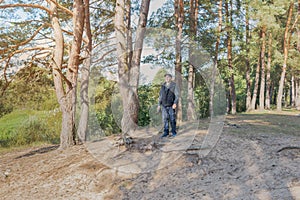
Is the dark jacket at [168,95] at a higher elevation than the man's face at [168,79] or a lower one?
lower

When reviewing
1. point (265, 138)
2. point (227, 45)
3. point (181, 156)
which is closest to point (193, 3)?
point (227, 45)

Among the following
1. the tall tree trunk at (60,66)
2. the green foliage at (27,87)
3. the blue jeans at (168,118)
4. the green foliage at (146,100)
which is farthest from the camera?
the green foliage at (27,87)

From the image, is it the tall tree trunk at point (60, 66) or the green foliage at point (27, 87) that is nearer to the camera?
the tall tree trunk at point (60, 66)

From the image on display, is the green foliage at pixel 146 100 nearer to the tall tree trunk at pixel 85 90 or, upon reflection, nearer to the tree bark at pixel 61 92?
the tall tree trunk at pixel 85 90

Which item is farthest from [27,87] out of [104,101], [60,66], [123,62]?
[104,101]

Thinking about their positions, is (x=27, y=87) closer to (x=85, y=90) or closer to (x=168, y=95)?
(x=85, y=90)

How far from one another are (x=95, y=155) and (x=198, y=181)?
95.8 inches

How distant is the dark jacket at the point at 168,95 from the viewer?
5.07 metres

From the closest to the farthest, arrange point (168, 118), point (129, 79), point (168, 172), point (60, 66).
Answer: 1. point (129, 79)
2. point (168, 172)
3. point (168, 118)
4. point (60, 66)

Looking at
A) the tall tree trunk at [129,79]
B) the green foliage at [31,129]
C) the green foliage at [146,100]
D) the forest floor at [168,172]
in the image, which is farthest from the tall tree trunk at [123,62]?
the green foliage at [31,129]

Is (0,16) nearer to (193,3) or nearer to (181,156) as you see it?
(181,156)

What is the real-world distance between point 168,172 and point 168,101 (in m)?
1.43

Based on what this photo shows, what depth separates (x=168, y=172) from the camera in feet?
18.7

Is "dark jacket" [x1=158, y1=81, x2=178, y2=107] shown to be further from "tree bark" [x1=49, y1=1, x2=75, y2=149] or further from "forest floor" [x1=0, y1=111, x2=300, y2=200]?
"tree bark" [x1=49, y1=1, x2=75, y2=149]
